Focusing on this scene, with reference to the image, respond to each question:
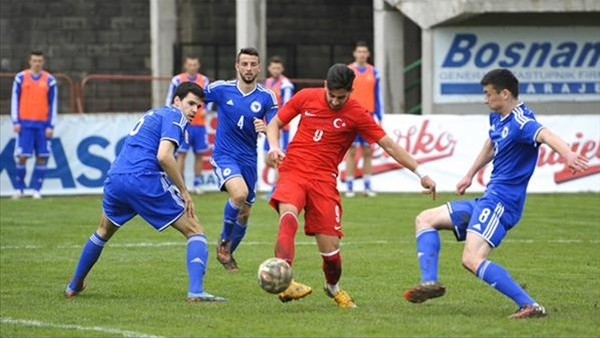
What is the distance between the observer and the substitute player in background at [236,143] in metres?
14.1

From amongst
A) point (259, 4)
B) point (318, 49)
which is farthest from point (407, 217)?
point (318, 49)

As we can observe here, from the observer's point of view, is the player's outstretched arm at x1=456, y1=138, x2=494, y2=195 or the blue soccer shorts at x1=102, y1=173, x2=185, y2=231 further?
the blue soccer shorts at x1=102, y1=173, x2=185, y2=231

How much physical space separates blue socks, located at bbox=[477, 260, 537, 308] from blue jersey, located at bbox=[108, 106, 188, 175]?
8.90 feet

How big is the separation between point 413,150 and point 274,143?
1314cm

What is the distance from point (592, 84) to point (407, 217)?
928 cm

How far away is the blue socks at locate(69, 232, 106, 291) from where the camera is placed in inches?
471

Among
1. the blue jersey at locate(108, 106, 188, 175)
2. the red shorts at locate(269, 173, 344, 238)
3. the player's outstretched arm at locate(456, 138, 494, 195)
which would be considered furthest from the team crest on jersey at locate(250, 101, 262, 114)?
the player's outstretched arm at locate(456, 138, 494, 195)

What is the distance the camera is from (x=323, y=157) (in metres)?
11.2

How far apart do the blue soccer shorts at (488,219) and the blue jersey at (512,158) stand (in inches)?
2.8

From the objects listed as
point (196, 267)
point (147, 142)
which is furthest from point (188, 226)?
point (147, 142)

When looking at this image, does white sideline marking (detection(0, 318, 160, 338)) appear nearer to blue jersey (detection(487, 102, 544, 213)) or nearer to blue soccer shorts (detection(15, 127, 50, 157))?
blue jersey (detection(487, 102, 544, 213))

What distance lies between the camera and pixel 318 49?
3494cm

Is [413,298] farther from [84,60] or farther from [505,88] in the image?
[84,60]

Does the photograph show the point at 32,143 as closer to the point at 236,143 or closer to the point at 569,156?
the point at 236,143
